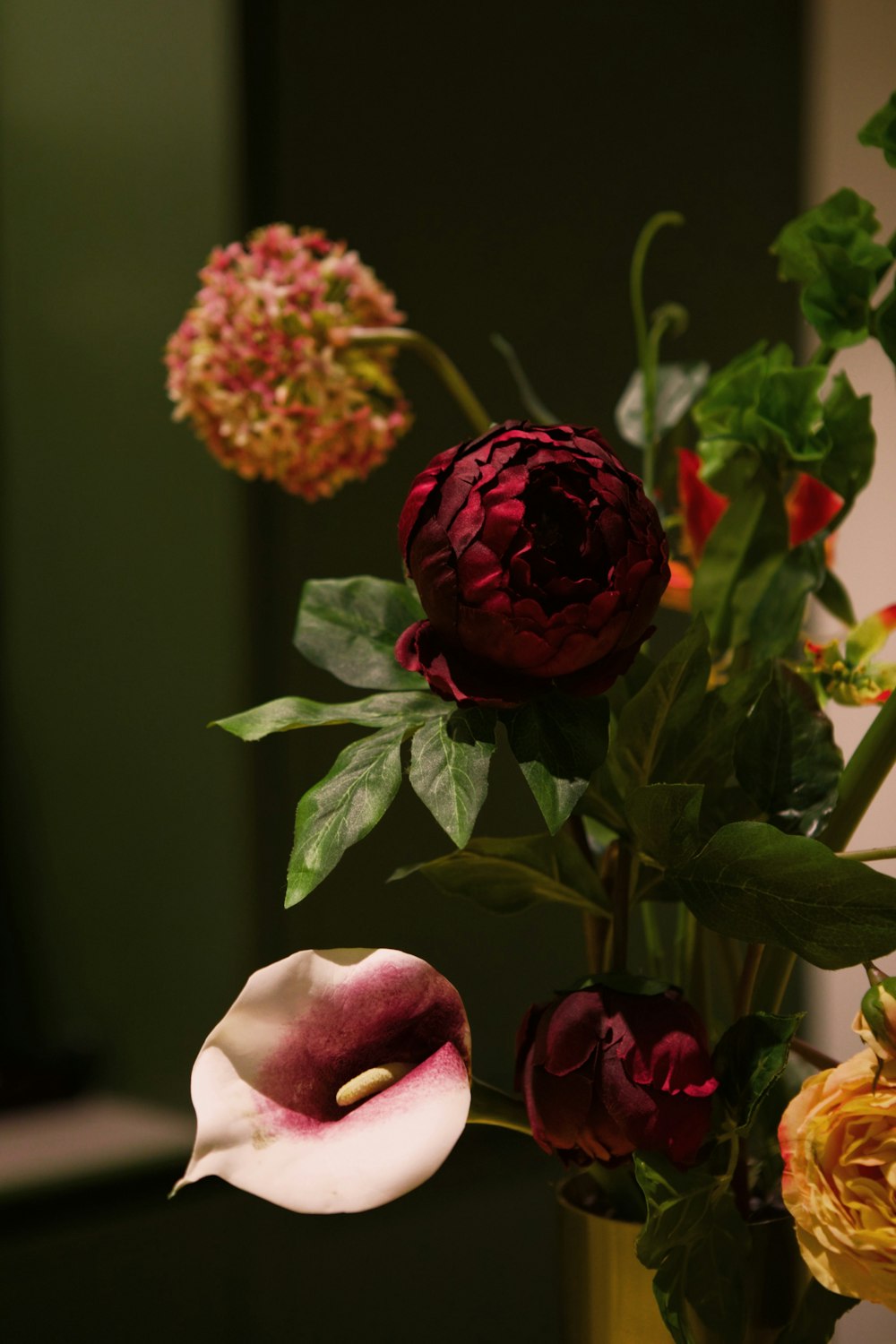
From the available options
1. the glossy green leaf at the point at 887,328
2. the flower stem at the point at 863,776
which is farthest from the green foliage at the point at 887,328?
the flower stem at the point at 863,776

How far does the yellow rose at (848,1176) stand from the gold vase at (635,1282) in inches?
2.1

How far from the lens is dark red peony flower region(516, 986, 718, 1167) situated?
1.01 feet

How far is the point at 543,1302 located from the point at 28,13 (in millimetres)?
1361

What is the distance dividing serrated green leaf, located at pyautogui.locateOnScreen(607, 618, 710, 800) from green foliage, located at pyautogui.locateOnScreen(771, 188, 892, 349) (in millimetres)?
142

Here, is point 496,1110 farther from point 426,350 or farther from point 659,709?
point 426,350

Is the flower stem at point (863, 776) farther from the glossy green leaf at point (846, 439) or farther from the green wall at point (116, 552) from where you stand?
the green wall at point (116, 552)

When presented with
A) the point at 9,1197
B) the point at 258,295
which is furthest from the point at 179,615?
the point at 258,295

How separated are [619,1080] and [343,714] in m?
0.12

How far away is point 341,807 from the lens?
30 centimetres

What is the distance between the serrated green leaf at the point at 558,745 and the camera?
29 centimetres

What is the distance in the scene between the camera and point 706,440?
459 millimetres

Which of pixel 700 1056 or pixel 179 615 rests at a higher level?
pixel 700 1056

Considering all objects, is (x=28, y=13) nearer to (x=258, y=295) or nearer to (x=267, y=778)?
(x=267, y=778)

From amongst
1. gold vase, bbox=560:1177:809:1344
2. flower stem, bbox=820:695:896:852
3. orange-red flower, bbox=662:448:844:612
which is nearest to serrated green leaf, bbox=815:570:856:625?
orange-red flower, bbox=662:448:844:612
